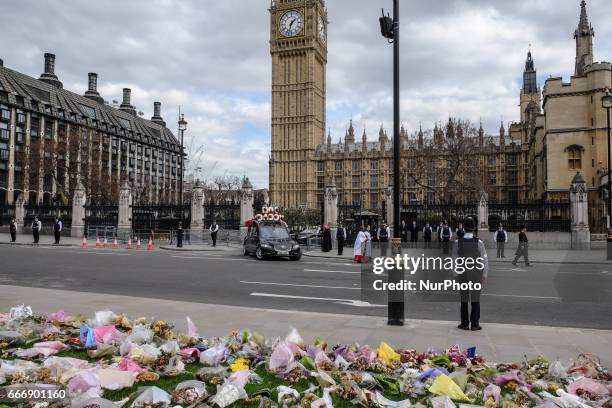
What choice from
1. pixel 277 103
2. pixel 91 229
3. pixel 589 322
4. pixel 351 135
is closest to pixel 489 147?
pixel 351 135

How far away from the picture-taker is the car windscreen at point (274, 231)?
2230 centimetres

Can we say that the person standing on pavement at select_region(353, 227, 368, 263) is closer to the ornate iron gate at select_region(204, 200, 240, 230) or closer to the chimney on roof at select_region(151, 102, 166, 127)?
the ornate iron gate at select_region(204, 200, 240, 230)

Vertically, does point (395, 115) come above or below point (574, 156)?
below

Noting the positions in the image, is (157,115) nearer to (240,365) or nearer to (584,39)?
(584,39)

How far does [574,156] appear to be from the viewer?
40.9m

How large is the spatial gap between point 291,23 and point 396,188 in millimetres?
100303

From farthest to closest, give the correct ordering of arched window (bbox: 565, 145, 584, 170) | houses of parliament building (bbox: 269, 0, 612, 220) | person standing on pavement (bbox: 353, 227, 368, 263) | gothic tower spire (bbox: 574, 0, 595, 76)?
houses of parliament building (bbox: 269, 0, 612, 220)
gothic tower spire (bbox: 574, 0, 595, 76)
arched window (bbox: 565, 145, 584, 170)
person standing on pavement (bbox: 353, 227, 368, 263)

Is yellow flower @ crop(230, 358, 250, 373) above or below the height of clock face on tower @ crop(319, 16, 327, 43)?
below

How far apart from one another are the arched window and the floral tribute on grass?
1628 inches

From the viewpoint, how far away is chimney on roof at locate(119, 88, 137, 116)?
113500 mm

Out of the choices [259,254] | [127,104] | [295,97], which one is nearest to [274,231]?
[259,254]

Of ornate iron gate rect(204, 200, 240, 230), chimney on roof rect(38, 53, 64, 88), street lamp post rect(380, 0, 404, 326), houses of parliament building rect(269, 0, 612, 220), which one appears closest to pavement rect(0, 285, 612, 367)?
street lamp post rect(380, 0, 404, 326)

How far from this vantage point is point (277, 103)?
103 m

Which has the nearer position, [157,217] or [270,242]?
[270,242]
